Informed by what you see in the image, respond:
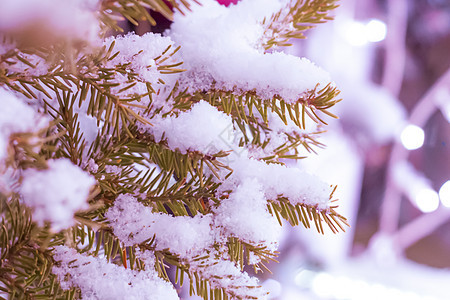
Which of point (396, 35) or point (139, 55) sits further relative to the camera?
point (396, 35)

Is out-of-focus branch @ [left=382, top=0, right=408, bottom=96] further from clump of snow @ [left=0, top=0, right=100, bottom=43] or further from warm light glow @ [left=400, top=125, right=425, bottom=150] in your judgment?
clump of snow @ [left=0, top=0, right=100, bottom=43]

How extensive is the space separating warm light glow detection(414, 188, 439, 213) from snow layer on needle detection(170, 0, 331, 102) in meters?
1.06

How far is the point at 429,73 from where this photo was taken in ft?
4.06

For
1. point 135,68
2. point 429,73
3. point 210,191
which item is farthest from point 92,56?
point 429,73

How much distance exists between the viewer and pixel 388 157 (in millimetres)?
1261

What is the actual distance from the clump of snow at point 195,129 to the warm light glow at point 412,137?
Answer: 1.05 meters

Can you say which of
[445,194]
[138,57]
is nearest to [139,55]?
[138,57]

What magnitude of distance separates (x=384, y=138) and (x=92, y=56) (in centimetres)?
110

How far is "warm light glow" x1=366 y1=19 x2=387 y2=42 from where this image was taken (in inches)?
47.8

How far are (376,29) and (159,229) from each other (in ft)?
3.69

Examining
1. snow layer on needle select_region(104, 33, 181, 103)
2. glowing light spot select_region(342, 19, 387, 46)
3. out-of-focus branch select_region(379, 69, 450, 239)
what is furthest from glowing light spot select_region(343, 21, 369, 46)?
snow layer on needle select_region(104, 33, 181, 103)

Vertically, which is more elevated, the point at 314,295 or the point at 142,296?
the point at 314,295

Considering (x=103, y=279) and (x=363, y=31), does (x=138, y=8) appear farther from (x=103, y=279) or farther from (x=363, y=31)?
(x=363, y=31)

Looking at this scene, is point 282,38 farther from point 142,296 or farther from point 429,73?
point 429,73
